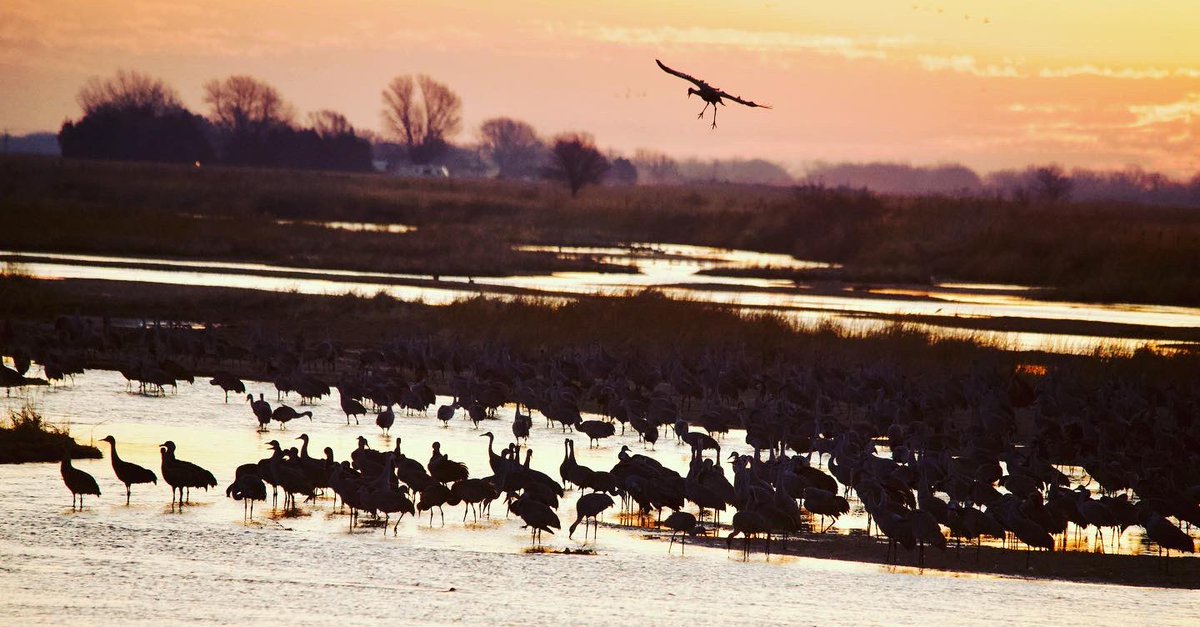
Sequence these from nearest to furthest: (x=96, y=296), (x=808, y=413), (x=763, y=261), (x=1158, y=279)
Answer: (x=808, y=413)
(x=96, y=296)
(x=1158, y=279)
(x=763, y=261)

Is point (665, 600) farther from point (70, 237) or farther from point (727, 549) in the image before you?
point (70, 237)

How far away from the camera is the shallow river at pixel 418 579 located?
1057 cm

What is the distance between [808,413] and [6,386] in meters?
12.6

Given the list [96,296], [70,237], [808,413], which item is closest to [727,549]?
[808,413]

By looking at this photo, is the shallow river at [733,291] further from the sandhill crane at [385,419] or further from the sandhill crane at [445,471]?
the sandhill crane at [445,471]

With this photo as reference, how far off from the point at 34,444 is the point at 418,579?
6.85m

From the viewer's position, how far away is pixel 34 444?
15992 mm

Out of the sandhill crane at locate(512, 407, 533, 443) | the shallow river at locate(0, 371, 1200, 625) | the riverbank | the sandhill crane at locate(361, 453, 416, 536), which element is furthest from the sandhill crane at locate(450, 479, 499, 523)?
the sandhill crane at locate(512, 407, 533, 443)

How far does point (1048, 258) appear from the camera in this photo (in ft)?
175

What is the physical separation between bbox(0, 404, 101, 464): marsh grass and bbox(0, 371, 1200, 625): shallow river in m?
0.61

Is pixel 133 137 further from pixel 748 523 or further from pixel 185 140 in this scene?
pixel 748 523

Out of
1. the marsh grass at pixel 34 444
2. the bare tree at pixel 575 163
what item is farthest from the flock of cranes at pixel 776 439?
the bare tree at pixel 575 163

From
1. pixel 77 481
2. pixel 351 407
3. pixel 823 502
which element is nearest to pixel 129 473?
pixel 77 481

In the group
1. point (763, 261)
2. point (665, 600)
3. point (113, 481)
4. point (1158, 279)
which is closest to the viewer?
point (665, 600)
